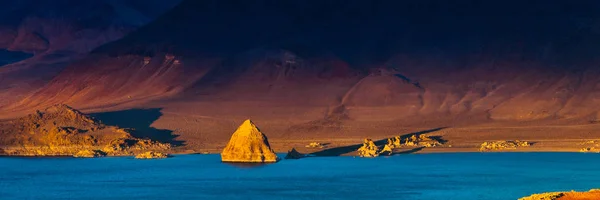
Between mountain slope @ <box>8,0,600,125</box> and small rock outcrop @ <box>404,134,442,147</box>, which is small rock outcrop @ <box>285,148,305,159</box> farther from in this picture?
mountain slope @ <box>8,0,600,125</box>

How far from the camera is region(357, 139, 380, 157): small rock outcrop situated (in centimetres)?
10994

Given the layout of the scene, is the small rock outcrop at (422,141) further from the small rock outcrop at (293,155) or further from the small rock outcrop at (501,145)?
the small rock outcrop at (293,155)

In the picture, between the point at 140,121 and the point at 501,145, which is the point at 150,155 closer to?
the point at 140,121

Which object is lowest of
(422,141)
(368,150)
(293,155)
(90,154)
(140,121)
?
(293,155)

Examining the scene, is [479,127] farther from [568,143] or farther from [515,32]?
[515,32]

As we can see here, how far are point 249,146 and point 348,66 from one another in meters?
75.2

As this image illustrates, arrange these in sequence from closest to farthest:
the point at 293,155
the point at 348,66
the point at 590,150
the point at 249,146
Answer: the point at 249,146 → the point at 293,155 → the point at 590,150 → the point at 348,66

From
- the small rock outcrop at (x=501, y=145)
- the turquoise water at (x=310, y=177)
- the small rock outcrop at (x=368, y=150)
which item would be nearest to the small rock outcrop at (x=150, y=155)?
the turquoise water at (x=310, y=177)

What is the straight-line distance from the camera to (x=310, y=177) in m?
90.8

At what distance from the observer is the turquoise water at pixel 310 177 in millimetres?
80250

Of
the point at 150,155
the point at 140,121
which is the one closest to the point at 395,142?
the point at 150,155

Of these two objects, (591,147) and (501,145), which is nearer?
(591,147)

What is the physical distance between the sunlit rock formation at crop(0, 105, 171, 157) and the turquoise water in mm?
3364

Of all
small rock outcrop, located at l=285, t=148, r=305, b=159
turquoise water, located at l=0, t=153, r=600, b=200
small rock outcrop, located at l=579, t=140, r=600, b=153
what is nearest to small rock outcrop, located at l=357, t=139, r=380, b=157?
turquoise water, located at l=0, t=153, r=600, b=200
